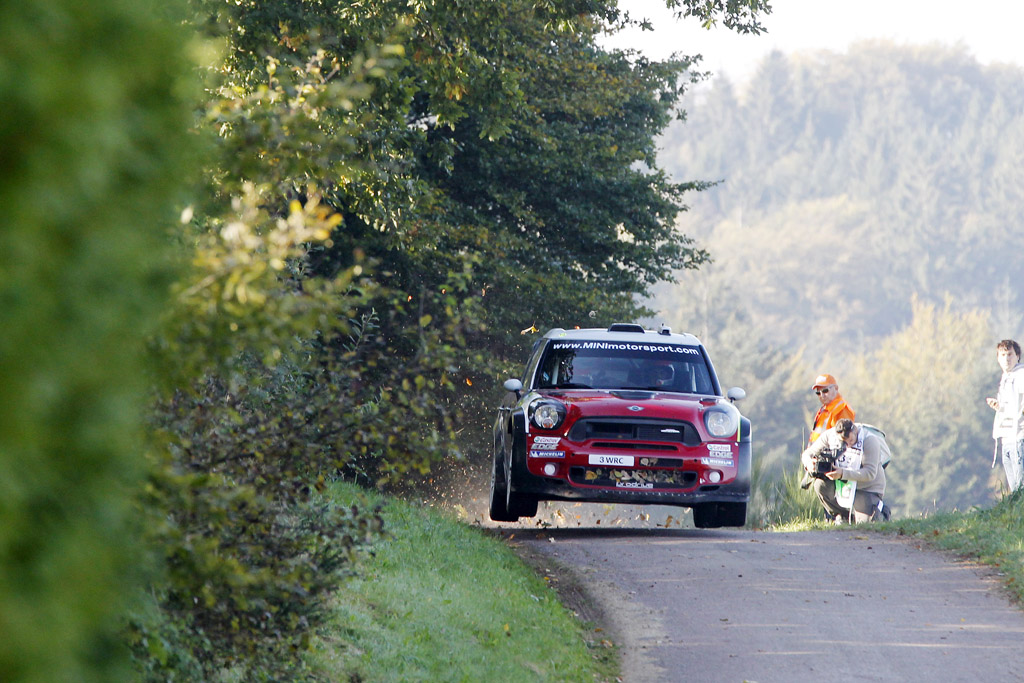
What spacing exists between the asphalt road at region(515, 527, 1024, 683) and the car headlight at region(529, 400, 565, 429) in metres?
1.19

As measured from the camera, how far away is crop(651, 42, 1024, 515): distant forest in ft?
276

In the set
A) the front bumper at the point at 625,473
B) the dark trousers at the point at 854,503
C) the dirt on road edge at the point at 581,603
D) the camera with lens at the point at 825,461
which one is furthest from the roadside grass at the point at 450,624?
the dark trousers at the point at 854,503

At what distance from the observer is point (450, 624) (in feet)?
25.5

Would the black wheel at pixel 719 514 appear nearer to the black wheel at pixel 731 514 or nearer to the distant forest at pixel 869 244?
the black wheel at pixel 731 514

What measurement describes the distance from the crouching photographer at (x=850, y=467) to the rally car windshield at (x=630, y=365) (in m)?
3.08

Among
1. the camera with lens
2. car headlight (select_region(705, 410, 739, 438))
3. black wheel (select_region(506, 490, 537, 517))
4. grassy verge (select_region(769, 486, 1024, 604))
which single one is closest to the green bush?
grassy verge (select_region(769, 486, 1024, 604))

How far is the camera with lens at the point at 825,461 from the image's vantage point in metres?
15.1

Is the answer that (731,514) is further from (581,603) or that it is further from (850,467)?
(581,603)

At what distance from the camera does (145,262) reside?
61.1 inches

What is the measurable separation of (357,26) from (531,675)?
5238 mm

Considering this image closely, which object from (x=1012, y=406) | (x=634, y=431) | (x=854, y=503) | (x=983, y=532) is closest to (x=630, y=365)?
(x=634, y=431)

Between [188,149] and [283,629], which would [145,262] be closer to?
[188,149]

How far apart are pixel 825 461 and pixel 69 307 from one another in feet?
47.8

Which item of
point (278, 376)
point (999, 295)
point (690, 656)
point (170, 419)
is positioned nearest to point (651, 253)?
point (690, 656)
